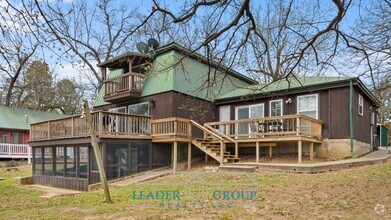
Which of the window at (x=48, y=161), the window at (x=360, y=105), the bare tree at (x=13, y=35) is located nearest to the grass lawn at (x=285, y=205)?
the bare tree at (x=13, y=35)

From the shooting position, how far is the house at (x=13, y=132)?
24.5 metres

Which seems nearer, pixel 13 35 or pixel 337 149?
pixel 13 35

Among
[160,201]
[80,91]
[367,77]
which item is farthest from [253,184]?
[80,91]

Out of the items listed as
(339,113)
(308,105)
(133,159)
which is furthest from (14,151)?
(339,113)

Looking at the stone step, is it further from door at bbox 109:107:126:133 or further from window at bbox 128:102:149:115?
window at bbox 128:102:149:115

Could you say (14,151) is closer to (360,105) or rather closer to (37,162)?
(37,162)

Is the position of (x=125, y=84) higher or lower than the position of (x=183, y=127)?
higher

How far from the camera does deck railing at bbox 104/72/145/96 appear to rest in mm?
15273

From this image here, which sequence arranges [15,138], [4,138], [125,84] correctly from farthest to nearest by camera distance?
[15,138] < [4,138] < [125,84]

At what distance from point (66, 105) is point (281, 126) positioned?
2814cm

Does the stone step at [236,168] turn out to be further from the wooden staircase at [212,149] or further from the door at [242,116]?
the door at [242,116]

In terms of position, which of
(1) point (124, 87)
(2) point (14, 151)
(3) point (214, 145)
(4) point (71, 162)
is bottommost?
(2) point (14, 151)

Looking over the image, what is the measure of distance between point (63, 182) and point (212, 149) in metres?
6.66

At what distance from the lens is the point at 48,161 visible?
595 inches
